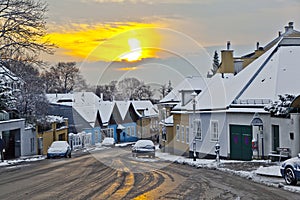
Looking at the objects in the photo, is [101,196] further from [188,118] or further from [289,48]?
[188,118]

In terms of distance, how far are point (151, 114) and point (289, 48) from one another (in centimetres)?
6009

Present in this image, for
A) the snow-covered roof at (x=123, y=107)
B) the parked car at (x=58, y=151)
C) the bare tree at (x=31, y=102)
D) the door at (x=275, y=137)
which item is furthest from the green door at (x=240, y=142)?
the snow-covered roof at (x=123, y=107)

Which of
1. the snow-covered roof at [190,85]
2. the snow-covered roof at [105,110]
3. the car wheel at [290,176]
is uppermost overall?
the snow-covered roof at [190,85]

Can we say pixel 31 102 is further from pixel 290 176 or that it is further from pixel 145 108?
pixel 145 108

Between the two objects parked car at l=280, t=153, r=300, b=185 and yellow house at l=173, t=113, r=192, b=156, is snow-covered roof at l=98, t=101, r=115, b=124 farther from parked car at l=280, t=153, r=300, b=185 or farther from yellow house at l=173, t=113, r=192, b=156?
parked car at l=280, t=153, r=300, b=185

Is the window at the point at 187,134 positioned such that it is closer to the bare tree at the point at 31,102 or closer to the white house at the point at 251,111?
the white house at the point at 251,111

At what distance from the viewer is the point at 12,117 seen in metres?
40.4

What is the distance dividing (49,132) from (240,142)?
27228 mm

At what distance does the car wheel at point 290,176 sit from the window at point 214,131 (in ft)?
48.3

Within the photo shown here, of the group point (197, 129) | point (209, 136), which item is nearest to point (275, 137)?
point (209, 136)

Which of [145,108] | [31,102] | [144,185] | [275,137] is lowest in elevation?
[144,185]

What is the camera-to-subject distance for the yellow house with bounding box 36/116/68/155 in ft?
156

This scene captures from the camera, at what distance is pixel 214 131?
108ft

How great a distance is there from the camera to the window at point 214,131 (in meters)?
32.4
